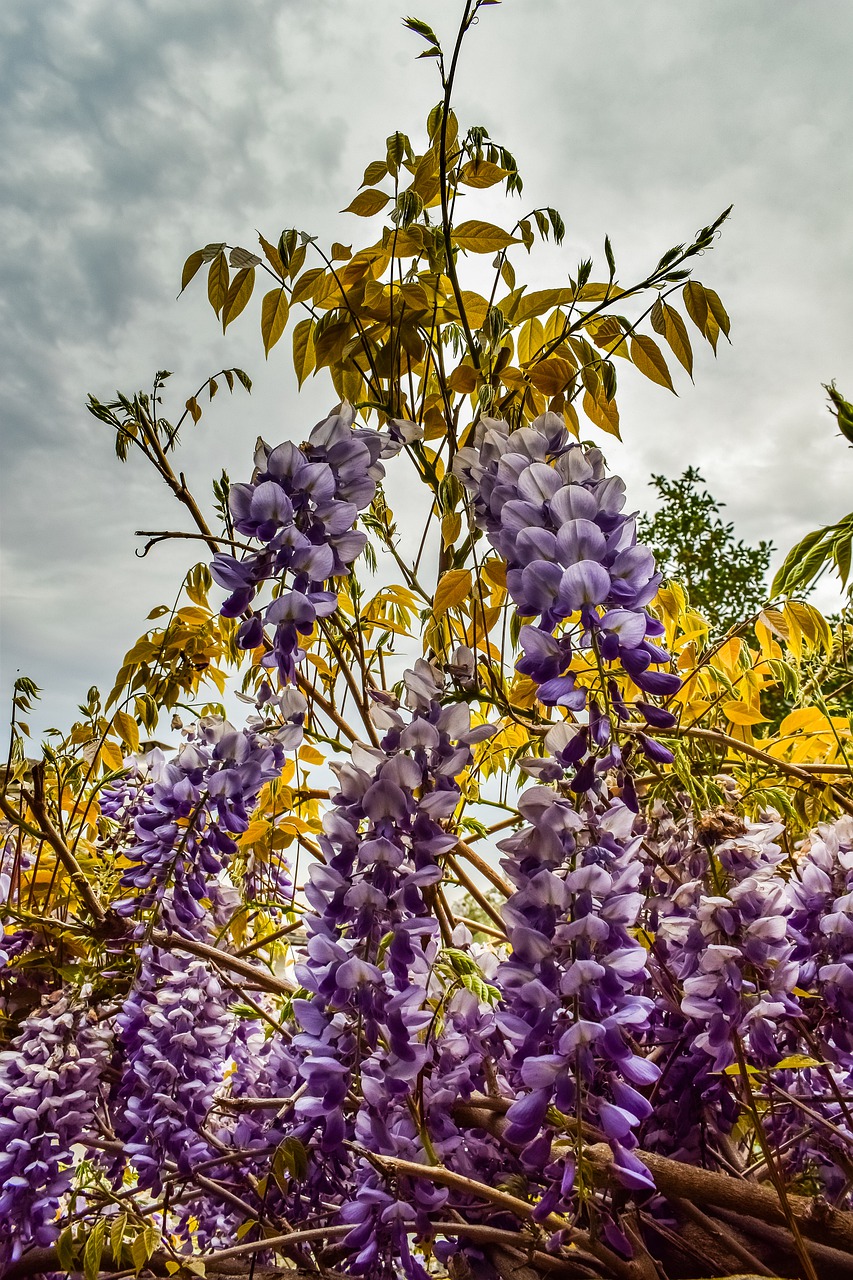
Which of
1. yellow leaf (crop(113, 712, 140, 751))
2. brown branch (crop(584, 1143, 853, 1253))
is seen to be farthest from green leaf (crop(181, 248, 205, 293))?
brown branch (crop(584, 1143, 853, 1253))

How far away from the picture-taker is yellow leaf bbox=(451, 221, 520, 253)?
2.31 ft

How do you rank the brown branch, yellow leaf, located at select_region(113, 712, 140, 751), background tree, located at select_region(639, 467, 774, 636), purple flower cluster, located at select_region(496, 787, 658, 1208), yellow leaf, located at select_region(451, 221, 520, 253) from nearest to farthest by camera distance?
purple flower cluster, located at select_region(496, 787, 658, 1208)
the brown branch
yellow leaf, located at select_region(451, 221, 520, 253)
yellow leaf, located at select_region(113, 712, 140, 751)
background tree, located at select_region(639, 467, 774, 636)

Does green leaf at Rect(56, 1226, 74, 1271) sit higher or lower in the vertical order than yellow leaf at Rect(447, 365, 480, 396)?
lower

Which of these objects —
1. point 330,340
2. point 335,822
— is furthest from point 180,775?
point 330,340

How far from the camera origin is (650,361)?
71cm

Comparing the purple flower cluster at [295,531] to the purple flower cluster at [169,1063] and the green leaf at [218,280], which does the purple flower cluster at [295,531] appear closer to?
the green leaf at [218,280]

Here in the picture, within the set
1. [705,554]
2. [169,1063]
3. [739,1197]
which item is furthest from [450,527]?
[705,554]

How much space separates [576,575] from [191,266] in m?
0.49

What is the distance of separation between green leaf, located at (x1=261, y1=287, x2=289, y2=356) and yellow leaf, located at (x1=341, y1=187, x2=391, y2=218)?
0.31ft

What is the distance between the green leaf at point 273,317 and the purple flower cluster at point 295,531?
0.21 metres

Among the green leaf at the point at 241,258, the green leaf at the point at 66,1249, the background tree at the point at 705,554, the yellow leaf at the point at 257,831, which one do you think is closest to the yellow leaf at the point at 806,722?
the yellow leaf at the point at 257,831

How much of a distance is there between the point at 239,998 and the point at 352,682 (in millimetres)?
464

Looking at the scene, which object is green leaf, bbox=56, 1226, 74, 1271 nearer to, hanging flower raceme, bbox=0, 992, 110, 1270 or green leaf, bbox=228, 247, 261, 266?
hanging flower raceme, bbox=0, 992, 110, 1270

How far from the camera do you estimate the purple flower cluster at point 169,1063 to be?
85cm
